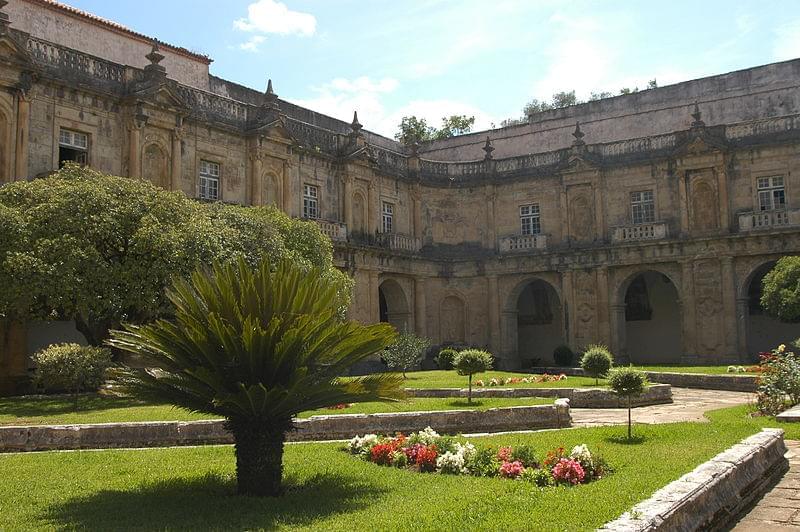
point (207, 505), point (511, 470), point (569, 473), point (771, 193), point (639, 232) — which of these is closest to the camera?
point (207, 505)

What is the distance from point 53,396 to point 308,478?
461 inches

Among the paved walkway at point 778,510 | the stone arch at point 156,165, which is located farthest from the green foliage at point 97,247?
the paved walkway at point 778,510

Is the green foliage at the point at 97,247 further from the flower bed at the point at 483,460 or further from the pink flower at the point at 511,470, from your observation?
the pink flower at the point at 511,470

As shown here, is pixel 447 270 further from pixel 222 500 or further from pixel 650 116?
pixel 222 500

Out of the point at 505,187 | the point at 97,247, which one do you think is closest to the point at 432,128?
the point at 505,187

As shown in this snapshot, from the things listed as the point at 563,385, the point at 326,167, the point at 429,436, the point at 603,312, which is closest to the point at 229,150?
the point at 326,167

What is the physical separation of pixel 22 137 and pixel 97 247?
5.36 m

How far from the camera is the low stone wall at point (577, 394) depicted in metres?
17.9

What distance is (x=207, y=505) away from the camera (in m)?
7.37

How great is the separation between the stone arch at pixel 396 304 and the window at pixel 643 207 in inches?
413

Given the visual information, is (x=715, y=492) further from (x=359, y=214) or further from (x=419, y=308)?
(x=419, y=308)

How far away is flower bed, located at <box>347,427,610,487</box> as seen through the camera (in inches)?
321

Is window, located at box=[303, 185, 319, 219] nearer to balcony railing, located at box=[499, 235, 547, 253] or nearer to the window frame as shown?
the window frame

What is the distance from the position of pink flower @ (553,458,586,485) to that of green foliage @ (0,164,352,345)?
8226 mm
